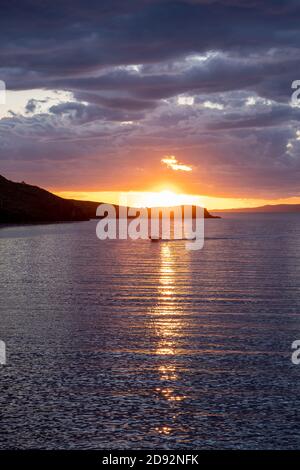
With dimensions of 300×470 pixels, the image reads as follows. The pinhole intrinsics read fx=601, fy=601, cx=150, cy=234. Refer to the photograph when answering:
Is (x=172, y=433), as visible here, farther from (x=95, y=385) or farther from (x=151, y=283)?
(x=151, y=283)

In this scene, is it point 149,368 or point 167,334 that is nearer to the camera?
point 149,368

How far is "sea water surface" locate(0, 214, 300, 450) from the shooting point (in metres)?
22.7

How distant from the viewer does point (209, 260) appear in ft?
371

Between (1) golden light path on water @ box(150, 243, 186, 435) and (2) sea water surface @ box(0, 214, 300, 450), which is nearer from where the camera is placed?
(2) sea water surface @ box(0, 214, 300, 450)

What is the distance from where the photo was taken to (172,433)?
889 inches

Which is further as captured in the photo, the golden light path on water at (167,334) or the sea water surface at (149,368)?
the golden light path on water at (167,334)

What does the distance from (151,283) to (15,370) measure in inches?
1744

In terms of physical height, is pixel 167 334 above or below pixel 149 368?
above

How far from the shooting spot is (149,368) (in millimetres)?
31531

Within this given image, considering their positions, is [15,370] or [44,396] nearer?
[44,396]

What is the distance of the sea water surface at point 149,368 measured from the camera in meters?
22.7
